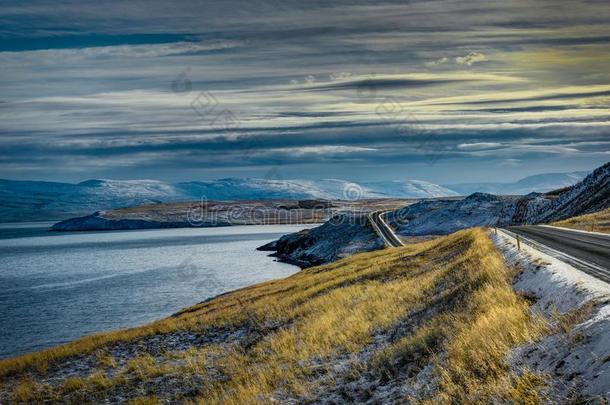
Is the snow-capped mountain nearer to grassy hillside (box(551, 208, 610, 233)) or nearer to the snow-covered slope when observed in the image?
the snow-covered slope

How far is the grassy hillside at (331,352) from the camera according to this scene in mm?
11859

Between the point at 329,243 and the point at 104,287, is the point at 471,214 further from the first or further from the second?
the point at 104,287

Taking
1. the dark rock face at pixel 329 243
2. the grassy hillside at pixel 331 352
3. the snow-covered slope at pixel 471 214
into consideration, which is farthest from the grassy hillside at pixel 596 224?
the snow-covered slope at pixel 471 214

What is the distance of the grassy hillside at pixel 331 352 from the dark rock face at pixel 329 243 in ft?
183

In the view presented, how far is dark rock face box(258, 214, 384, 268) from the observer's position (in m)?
88.7

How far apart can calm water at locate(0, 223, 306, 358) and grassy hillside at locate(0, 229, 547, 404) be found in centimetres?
1968

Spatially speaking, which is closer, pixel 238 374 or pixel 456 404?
pixel 456 404

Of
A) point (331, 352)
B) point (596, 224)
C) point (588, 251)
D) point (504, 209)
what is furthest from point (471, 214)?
point (331, 352)

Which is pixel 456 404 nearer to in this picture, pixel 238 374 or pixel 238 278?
pixel 238 374

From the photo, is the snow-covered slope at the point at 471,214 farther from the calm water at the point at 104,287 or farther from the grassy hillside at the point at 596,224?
the grassy hillside at the point at 596,224

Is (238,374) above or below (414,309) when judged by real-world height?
below

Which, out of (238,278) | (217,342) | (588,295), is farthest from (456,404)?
(238,278)

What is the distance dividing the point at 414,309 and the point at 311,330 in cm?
391

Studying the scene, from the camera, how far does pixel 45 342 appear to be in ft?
141
